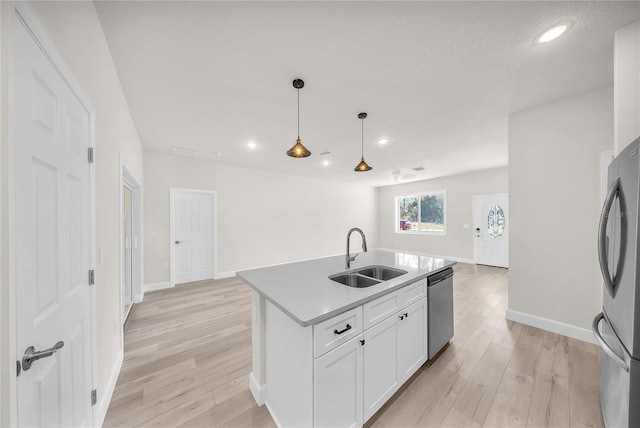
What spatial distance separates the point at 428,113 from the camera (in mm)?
2793

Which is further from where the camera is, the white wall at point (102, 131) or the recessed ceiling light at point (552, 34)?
the recessed ceiling light at point (552, 34)

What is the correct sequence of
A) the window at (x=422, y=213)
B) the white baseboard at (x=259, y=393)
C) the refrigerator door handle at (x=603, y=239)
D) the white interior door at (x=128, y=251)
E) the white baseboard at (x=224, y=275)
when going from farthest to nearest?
1. the window at (x=422, y=213)
2. the white baseboard at (x=224, y=275)
3. the white interior door at (x=128, y=251)
4. the white baseboard at (x=259, y=393)
5. the refrigerator door handle at (x=603, y=239)

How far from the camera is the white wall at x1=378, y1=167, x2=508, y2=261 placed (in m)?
5.92

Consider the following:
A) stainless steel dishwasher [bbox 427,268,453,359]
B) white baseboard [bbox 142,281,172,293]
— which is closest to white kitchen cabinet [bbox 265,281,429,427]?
stainless steel dishwasher [bbox 427,268,453,359]

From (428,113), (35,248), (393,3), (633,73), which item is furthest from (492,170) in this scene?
(35,248)

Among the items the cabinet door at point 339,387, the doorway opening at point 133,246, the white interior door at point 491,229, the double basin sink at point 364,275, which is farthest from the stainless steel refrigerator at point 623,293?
the white interior door at point 491,229

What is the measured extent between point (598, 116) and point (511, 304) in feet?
7.50

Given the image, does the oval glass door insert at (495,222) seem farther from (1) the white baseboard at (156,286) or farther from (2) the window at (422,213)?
(1) the white baseboard at (156,286)

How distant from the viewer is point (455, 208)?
21.7 feet

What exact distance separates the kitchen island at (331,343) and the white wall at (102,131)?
1.06 m

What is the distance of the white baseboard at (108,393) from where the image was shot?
152cm

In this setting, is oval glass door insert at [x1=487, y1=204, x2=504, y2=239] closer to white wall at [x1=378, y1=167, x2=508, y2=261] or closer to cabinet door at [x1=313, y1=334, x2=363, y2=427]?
white wall at [x1=378, y1=167, x2=508, y2=261]

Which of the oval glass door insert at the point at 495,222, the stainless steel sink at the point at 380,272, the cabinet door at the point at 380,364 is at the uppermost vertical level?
the oval glass door insert at the point at 495,222

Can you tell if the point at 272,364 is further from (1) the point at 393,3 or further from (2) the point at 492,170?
(2) the point at 492,170
